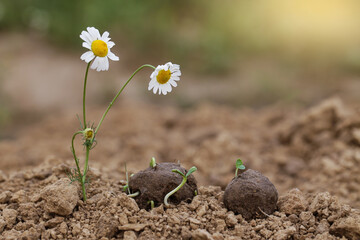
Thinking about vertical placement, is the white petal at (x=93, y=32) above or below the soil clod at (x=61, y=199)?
above

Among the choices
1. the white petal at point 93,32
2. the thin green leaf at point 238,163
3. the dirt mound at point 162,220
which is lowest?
the dirt mound at point 162,220

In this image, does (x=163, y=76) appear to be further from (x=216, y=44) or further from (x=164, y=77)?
(x=216, y=44)

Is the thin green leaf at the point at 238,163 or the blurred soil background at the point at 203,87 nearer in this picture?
the thin green leaf at the point at 238,163

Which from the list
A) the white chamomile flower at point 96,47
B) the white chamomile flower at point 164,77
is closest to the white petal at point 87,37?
the white chamomile flower at point 96,47

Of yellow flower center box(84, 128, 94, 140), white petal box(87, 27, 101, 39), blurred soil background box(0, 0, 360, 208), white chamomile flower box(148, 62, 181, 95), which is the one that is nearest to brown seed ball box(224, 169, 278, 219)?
white chamomile flower box(148, 62, 181, 95)

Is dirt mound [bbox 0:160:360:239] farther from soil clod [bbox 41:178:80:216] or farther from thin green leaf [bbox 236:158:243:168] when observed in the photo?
thin green leaf [bbox 236:158:243:168]

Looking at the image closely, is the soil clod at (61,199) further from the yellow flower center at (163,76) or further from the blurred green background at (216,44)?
the blurred green background at (216,44)
